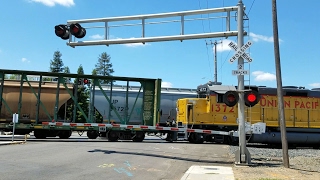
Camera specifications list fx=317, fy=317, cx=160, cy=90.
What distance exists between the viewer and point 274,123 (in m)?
21.5

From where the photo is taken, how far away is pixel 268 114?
21.7m

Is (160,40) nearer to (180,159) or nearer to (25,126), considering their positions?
(180,159)

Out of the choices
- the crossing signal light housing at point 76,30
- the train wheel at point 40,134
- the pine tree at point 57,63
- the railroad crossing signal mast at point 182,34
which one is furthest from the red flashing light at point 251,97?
the pine tree at point 57,63

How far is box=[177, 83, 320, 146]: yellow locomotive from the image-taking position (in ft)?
70.3

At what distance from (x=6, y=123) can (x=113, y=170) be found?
14.1m

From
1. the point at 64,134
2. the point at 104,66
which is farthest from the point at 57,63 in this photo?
the point at 64,134

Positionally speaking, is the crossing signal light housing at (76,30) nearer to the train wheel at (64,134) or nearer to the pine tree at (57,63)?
the train wheel at (64,134)

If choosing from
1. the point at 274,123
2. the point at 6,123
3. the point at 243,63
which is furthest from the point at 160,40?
the point at 6,123

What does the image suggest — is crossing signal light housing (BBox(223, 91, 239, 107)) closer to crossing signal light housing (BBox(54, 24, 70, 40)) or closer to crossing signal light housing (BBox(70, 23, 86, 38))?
crossing signal light housing (BBox(70, 23, 86, 38))

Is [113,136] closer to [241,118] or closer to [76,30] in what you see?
[76,30]

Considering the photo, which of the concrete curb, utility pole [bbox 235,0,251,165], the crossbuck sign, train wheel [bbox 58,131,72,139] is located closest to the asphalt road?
the concrete curb

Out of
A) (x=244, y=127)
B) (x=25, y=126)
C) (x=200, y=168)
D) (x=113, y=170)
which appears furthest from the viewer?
(x=25, y=126)

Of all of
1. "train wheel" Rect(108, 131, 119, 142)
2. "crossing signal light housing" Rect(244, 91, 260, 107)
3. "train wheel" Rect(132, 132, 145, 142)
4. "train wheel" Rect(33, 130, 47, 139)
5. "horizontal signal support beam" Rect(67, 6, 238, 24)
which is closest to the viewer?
"crossing signal light housing" Rect(244, 91, 260, 107)

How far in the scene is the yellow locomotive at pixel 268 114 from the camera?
21.4 metres
